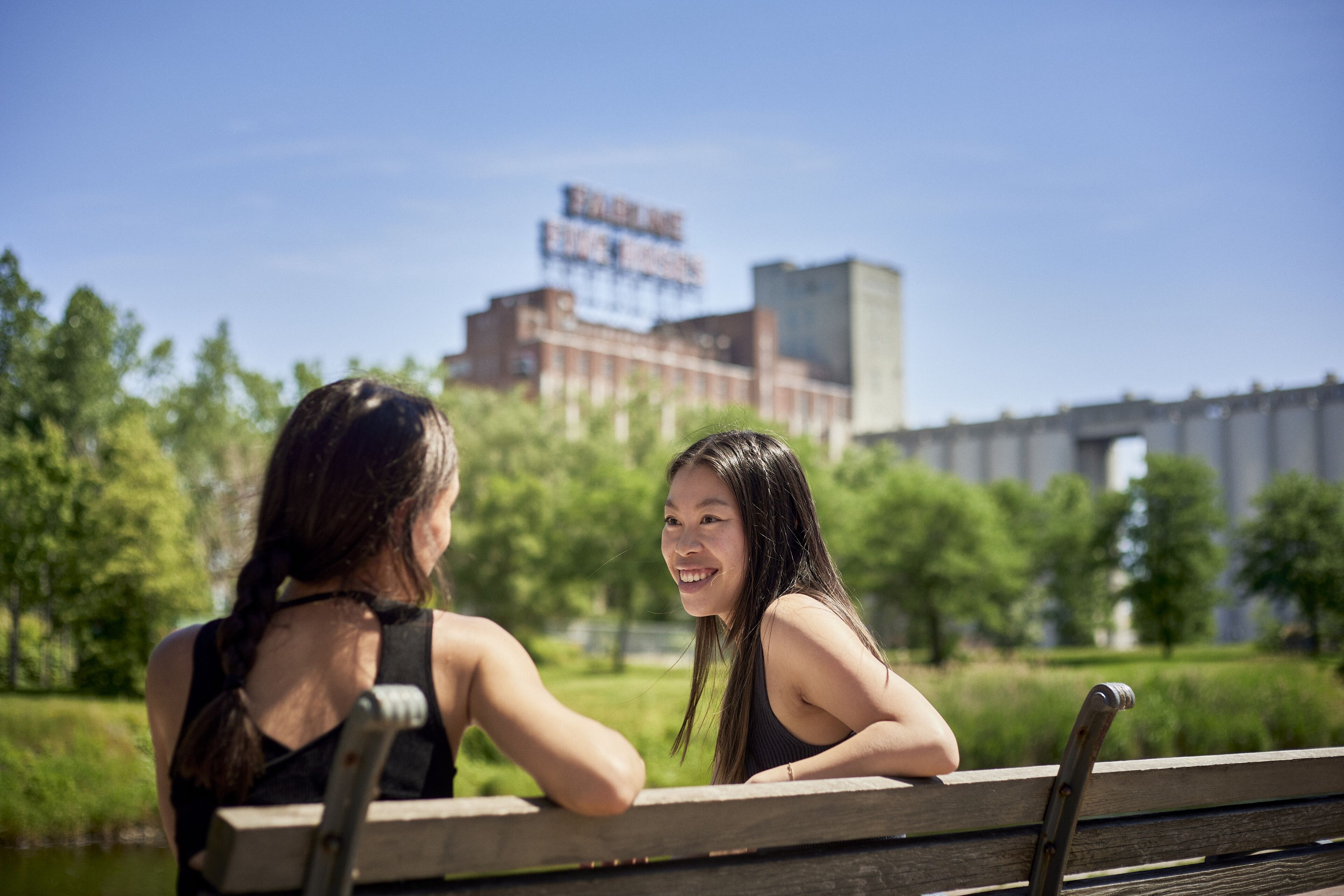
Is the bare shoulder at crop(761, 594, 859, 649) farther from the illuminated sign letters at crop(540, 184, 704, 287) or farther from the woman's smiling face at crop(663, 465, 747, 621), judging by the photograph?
the illuminated sign letters at crop(540, 184, 704, 287)

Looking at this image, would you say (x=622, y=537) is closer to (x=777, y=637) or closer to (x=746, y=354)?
(x=777, y=637)

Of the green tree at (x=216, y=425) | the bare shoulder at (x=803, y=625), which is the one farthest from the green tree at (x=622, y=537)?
the bare shoulder at (x=803, y=625)

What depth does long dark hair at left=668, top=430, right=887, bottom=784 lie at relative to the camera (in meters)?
2.94

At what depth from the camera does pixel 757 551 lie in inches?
120

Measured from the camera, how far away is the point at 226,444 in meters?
Result: 42.0

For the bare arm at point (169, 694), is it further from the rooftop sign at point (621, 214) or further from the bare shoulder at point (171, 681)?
the rooftop sign at point (621, 214)

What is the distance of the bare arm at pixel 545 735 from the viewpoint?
1.83m

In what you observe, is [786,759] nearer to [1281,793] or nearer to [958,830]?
[958,830]

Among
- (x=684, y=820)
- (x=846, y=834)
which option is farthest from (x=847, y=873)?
(x=684, y=820)

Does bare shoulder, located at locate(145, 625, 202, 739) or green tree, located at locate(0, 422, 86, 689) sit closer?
bare shoulder, located at locate(145, 625, 202, 739)

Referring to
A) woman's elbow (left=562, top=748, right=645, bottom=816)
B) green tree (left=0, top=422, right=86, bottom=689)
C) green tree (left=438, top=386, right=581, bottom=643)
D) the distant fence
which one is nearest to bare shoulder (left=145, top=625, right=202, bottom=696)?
woman's elbow (left=562, top=748, right=645, bottom=816)

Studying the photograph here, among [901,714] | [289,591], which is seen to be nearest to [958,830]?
[901,714]

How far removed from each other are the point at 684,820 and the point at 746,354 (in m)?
82.4

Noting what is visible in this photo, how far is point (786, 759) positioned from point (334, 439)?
135 cm
